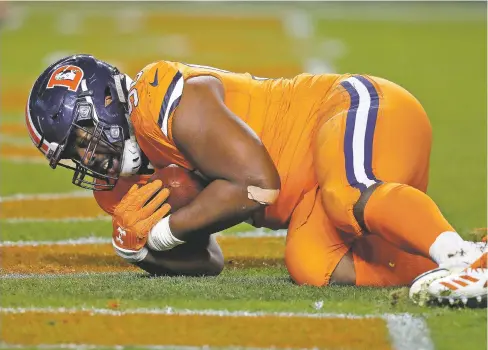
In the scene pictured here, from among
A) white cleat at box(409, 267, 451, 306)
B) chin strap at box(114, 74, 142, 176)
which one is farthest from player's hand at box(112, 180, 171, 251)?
white cleat at box(409, 267, 451, 306)

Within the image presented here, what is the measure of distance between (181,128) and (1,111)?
7892 millimetres

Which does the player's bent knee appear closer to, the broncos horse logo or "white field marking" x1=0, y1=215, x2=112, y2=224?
the broncos horse logo

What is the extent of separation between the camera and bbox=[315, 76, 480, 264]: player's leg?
169 inches

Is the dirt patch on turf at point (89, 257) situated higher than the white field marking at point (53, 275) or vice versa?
the white field marking at point (53, 275)

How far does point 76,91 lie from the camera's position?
490 centimetres

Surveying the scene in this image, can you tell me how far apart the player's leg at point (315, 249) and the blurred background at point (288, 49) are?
194cm

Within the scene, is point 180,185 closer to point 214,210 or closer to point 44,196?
point 214,210

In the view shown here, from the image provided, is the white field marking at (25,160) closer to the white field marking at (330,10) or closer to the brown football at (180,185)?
the brown football at (180,185)

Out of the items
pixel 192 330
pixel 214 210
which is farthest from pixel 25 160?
pixel 192 330

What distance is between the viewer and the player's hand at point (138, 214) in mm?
4848

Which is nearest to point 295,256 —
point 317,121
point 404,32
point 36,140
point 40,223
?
point 317,121

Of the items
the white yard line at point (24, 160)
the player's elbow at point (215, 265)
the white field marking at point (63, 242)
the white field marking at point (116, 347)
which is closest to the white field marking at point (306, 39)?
the white yard line at point (24, 160)

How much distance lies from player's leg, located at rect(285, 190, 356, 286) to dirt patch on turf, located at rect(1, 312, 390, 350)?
71cm

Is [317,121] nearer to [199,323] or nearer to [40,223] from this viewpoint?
[199,323]
